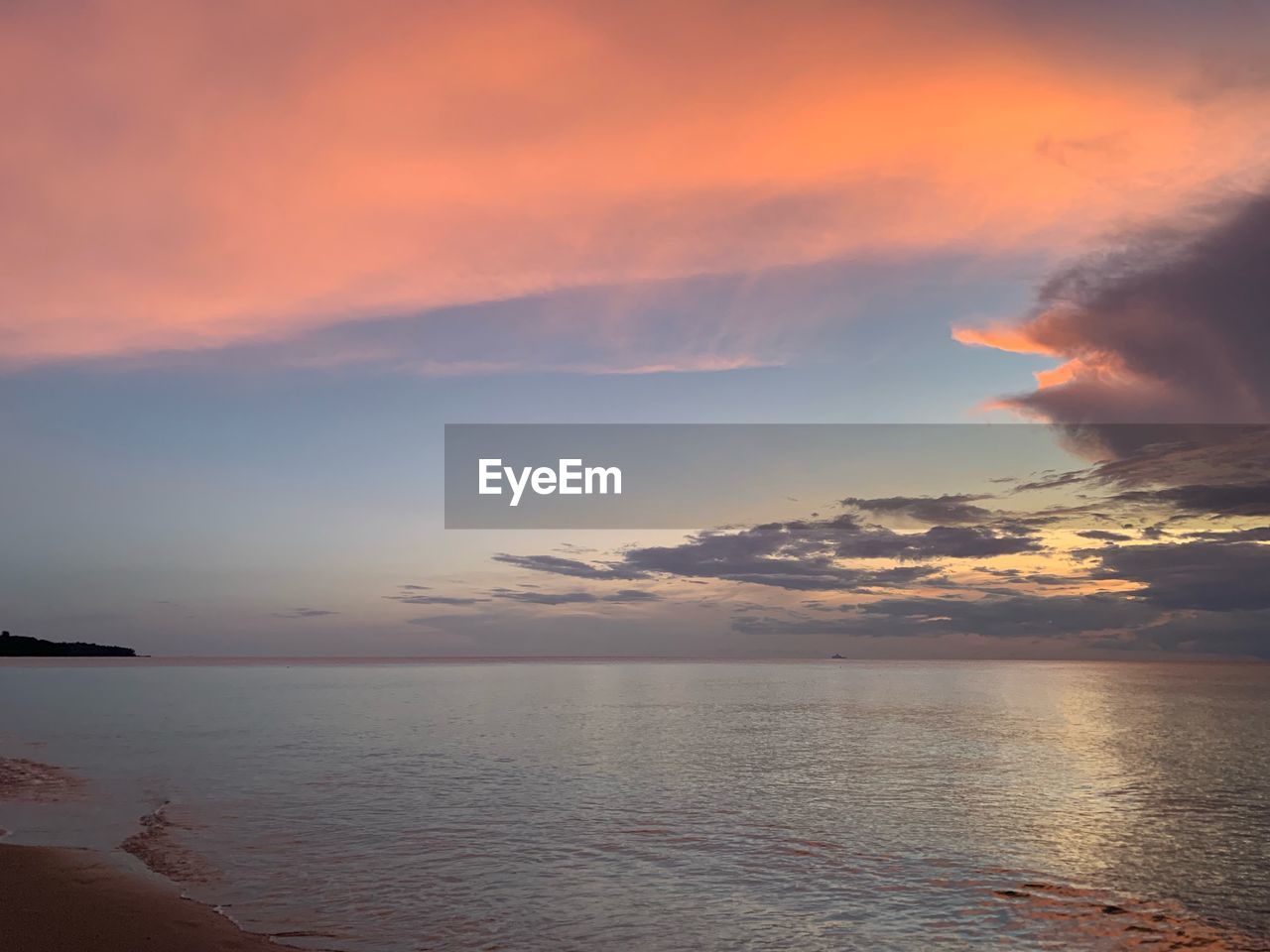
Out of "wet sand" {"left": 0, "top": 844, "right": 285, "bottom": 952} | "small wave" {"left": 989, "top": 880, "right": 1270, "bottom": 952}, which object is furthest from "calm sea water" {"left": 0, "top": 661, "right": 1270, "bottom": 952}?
"wet sand" {"left": 0, "top": 844, "right": 285, "bottom": 952}

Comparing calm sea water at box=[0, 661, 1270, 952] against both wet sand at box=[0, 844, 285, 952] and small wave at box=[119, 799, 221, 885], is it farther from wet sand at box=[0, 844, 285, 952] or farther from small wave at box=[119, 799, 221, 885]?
wet sand at box=[0, 844, 285, 952]

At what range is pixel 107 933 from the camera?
48.4 feet

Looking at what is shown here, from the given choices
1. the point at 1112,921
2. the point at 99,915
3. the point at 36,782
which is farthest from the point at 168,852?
the point at 1112,921

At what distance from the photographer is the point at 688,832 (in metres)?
25.0

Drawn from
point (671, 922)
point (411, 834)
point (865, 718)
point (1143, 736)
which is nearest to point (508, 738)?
point (411, 834)

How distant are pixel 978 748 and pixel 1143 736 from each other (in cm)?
1584

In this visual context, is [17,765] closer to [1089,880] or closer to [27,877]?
[27,877]

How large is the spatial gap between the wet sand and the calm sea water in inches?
36.2

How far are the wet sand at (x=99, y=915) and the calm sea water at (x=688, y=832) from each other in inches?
36.2

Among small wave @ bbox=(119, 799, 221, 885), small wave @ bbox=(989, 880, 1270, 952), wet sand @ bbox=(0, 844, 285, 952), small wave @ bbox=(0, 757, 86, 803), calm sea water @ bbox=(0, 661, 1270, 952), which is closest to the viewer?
wet sand @ bbox=(0, 844, 285, 952)

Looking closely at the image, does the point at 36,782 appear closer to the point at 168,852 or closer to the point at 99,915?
the point at 168,852

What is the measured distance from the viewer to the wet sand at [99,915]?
14.3 metres

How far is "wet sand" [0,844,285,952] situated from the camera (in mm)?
14289

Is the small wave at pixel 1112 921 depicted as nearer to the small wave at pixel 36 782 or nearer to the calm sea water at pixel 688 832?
the calm sea water at pixel 688 832
